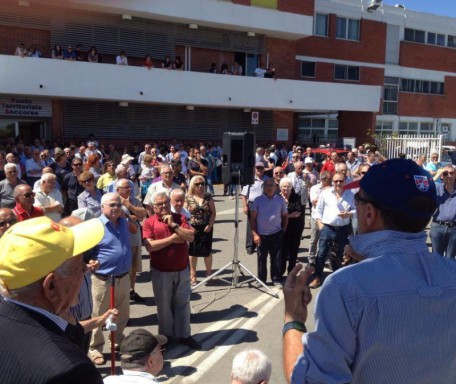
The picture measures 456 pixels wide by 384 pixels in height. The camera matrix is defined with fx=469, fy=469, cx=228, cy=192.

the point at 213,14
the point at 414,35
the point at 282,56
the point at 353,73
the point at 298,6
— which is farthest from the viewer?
the point at 414,35

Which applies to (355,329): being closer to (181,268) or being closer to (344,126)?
(181,268)

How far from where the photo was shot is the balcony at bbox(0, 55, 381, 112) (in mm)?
18625

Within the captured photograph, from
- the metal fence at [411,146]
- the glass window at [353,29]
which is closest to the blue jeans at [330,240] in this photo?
the metal fence at [411,146]

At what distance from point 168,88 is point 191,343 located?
18015mm

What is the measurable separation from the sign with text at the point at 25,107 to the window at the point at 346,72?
18.3m

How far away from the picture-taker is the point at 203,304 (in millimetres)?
6641

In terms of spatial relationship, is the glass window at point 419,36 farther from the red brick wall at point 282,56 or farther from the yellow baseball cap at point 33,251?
the yellow baseball cap at point 33,251

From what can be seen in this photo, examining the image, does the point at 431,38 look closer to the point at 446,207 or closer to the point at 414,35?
the point at 414,35

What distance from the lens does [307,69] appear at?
29438 millimetres

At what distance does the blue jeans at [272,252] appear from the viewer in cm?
738

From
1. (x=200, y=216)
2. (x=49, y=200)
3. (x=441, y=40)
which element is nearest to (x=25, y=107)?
(x=49, y=200)

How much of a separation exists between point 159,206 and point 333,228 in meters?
3.02

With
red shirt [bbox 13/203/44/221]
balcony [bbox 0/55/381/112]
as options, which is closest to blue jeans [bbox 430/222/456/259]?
red shirt [bbox 13/203/44/221]

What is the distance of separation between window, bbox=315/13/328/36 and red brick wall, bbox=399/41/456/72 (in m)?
7.32
